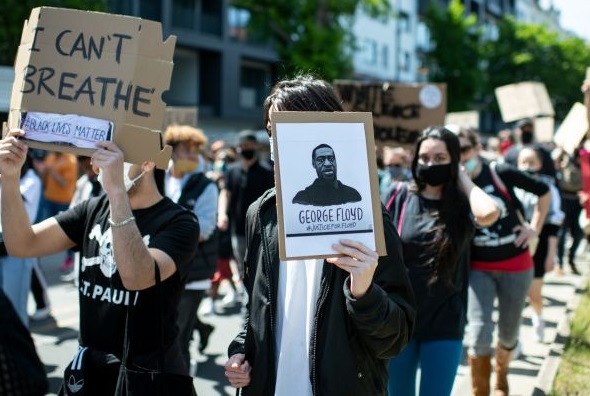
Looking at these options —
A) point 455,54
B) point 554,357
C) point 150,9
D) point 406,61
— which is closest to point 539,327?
point 554,357

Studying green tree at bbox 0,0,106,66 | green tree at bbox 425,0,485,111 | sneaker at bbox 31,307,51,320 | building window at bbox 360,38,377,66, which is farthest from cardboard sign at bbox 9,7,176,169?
green tree at bbox 425,0,485,111

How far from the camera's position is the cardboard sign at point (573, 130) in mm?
7391

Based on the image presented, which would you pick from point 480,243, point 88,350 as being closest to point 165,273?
point 88,350

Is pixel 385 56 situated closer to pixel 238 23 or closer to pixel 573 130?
pixel 238 23

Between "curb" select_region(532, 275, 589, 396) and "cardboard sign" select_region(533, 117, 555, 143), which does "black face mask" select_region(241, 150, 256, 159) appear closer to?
"curb" select_region(532, 275, 589, 396)

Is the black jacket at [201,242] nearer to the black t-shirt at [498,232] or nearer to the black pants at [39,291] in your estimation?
the black t-shirt at [498,232]

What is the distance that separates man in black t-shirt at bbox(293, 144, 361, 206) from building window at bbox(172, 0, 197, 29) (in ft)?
98.2

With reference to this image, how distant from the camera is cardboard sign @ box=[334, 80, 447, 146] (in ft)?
23.9

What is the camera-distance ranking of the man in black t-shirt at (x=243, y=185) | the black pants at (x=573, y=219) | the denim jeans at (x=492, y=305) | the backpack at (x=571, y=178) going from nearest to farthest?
the denim jeans at (x=492, y=305) < the man in black t-shirt at (x=243, y=185) < the backpack at (x=571, y=178) < the black pants at (x=573, y=219)

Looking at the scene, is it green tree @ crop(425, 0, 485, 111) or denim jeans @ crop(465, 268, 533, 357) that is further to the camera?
green tree @ crop(425, 0, 485, 111)

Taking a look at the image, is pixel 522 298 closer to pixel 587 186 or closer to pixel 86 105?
pixel 587 186

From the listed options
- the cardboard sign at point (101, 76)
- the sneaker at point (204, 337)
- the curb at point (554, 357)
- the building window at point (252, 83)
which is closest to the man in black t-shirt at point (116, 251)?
the cardboard sign at point (101, 76)

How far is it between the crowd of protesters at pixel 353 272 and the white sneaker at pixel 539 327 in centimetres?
2

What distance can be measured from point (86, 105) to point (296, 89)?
96 centimetres
